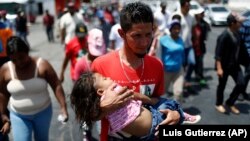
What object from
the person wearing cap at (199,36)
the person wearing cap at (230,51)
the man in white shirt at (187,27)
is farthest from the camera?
the person wearing cap at (199,36)

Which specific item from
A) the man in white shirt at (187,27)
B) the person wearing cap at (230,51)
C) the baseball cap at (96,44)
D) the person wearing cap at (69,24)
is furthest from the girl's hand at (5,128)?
the person wearing cap at (69,24)

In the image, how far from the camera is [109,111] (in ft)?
6.99

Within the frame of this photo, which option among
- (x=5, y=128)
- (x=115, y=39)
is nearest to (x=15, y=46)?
(x=5, y=128)

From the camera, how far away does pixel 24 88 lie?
353 centimetres

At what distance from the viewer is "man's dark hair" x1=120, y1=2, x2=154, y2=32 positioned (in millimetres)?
2117

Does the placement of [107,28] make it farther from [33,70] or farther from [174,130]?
[174,130]

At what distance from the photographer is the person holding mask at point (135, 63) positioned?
6.97 feet

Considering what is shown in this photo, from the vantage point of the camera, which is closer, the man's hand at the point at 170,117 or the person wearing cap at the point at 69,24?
the man's hand at the point at 170,117

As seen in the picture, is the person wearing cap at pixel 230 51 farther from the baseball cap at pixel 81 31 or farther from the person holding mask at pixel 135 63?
the person holding mask at pixel 135 63

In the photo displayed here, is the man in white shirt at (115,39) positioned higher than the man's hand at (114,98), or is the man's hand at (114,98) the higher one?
the man's hand at (114,98)

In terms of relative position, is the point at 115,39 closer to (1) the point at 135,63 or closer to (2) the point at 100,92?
(1) the point at 135,63

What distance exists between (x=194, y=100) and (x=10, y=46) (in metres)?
4.68

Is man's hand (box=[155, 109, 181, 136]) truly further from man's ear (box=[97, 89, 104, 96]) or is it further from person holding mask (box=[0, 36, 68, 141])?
person holding mask (box=[0, 36, 68, 141])

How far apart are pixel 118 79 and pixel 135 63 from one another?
153mm
